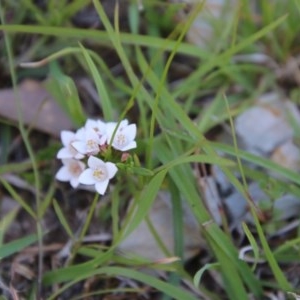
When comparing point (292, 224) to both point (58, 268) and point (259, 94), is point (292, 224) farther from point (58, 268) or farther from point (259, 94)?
point (58, 268)

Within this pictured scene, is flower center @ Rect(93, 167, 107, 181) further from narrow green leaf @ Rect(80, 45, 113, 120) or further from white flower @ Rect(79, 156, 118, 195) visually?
narrow green leaf @ Rect(80, 45, 113, 120)

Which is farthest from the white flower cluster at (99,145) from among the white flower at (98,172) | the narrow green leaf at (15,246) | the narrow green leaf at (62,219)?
the narrow green leaf at (15,246)

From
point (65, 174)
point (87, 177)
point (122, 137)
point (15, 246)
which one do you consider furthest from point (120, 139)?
point (15, 246)

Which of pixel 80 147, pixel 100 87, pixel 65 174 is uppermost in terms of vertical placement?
pixel 100 87

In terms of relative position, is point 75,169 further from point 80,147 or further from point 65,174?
point 80,147

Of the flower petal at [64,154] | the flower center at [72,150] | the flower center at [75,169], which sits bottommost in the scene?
the flower center at [75,169]

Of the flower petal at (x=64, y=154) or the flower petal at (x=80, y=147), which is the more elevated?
the flower petal at (x=80, y=147)

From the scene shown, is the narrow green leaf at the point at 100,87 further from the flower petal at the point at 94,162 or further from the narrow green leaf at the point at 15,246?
the narrow green leaf at the point at 15,246

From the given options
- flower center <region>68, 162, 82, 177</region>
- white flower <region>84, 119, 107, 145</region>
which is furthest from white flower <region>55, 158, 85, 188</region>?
white flower <region>84, 119, 107, 145</region>
